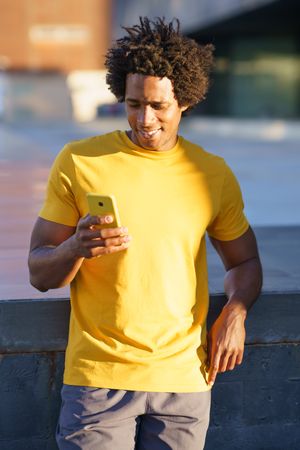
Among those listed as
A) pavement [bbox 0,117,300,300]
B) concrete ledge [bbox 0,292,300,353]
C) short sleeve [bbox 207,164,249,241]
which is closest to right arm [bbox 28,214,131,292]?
short sleeve [bbox 207,164,249,241]

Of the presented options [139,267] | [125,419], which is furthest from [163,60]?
[125,419]

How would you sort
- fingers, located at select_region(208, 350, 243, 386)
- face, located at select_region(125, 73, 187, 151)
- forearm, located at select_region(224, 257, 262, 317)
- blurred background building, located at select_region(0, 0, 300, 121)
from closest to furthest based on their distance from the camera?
face, located at select_region(125, 73, 187, 151), fingers, located at select_region(208, 350, 243, 386), forearm, located at select_region(224, 257, 262, 317), blurred background building, located at select_region(0, 0, 300, 121)

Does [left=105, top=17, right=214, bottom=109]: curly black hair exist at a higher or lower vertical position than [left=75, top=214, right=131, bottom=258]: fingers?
higher

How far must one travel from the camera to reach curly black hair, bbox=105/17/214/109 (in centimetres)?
293

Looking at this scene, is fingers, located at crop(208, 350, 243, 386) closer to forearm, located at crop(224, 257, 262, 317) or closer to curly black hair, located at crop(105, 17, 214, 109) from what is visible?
forearm, located at crop(224, 257, 262, 317)

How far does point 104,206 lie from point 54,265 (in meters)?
0.36

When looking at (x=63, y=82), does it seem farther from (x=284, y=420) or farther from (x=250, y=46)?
(x=284, y=420)

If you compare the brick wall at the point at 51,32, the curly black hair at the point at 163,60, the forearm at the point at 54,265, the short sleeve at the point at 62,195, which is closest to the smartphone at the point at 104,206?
the forearm at the point at 54,265

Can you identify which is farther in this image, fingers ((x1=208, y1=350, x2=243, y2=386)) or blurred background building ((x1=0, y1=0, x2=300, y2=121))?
blurred background building ((x1=0, y1=0, x2=300, y2=121))

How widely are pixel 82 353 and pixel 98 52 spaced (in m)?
51.8

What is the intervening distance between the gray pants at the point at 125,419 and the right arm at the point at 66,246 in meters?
0.36

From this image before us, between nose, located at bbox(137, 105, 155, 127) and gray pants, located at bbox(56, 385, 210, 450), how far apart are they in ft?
2.78

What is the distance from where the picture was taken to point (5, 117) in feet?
175

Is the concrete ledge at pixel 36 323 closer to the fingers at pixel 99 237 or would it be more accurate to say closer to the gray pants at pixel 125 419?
the gray pants at pixel 125 419
